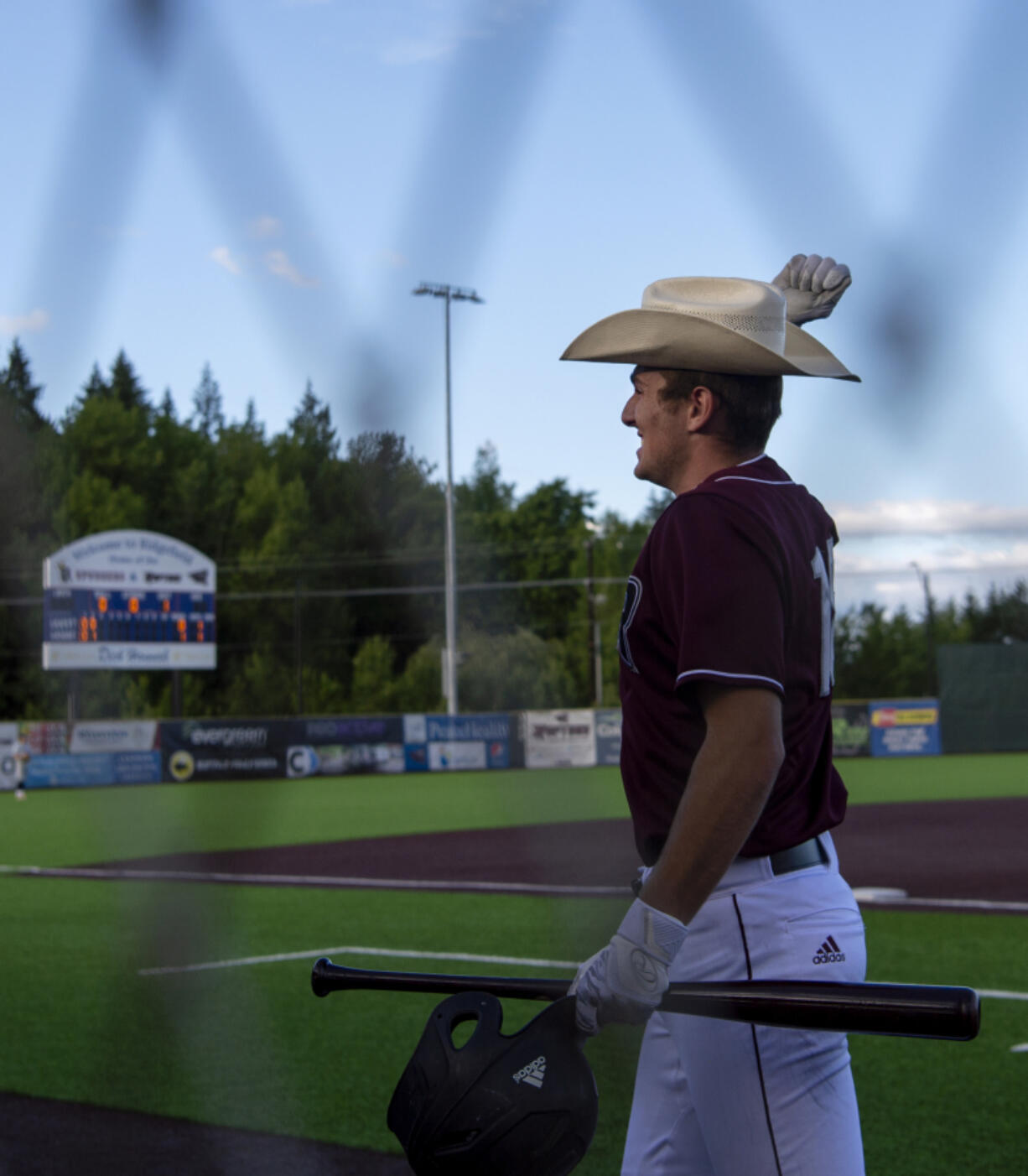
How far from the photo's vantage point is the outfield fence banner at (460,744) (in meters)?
27.9

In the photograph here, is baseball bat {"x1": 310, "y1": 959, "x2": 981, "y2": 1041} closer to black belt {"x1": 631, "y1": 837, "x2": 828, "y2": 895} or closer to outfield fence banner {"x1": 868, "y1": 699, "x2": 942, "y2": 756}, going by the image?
black belt {"x1": 631, "y1": 837, "x2": 828, "y2": 895}

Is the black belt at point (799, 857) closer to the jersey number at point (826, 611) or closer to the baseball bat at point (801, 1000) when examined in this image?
the jersey number at point (826, 611)

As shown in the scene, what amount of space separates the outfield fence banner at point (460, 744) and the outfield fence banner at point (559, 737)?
1.38 ft

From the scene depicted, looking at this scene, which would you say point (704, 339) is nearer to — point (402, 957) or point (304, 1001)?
point (304, 1001)

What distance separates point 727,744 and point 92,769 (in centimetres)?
2412

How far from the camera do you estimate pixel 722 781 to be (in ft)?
5.85

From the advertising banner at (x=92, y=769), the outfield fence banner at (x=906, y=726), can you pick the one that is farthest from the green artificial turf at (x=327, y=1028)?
the outfield fence banner at (x=906, y=726)

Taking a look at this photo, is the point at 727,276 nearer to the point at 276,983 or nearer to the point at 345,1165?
the point at 345,1165

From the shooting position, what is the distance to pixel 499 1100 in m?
1.77

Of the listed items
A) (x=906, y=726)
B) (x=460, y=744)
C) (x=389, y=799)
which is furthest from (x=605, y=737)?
(x=389, y=799)

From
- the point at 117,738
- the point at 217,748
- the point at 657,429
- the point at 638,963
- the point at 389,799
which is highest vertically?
the point at 657,429

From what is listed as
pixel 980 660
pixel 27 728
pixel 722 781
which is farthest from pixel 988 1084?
pixel 980 660

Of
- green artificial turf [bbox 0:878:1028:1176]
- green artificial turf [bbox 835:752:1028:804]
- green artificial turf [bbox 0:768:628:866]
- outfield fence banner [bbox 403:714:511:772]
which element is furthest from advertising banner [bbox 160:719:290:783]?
green artificial turf [bbox 0:878:1028:1176]

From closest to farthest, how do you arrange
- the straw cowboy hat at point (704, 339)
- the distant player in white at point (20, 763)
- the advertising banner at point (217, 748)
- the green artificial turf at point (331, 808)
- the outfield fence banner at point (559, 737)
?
the straw cowboy hat at point (704, 339) < the green artificial turf at point (331, 808) < the distant player in white at point (20, 763) < the advertising banner at point (217, 748) < the outfield fence banner at point (559, 737)
